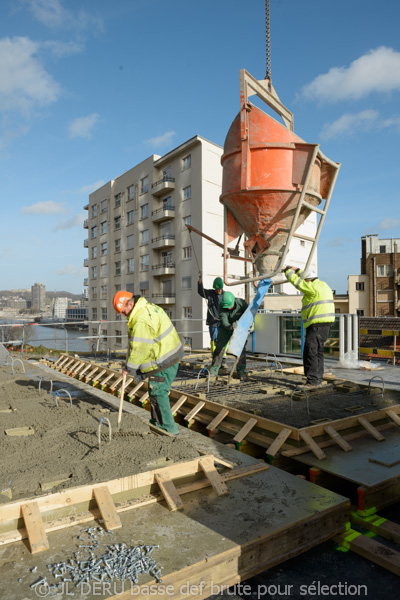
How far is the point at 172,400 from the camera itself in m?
7.24

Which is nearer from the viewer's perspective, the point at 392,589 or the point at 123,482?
the point at 392,589

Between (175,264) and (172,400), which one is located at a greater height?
(175,264)

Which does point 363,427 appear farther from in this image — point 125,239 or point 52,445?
point 125,239

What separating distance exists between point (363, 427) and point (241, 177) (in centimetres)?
465

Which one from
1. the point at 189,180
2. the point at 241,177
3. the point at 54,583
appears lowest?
the point at 54,583

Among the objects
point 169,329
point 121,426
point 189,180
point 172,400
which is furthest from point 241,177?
point 189,180

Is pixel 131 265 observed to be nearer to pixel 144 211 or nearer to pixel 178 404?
pixel 144 211

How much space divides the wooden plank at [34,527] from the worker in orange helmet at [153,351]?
86.1 inches

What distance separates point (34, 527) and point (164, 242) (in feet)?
105

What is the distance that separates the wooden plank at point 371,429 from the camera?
17.1 feet

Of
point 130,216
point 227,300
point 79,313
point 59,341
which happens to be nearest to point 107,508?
point 227,300

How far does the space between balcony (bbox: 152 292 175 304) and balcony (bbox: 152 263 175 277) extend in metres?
1.86

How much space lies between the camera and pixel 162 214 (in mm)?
34375

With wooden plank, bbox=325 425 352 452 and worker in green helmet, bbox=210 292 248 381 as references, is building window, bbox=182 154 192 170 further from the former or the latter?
wooden plank, bbox=325 425 352 452
